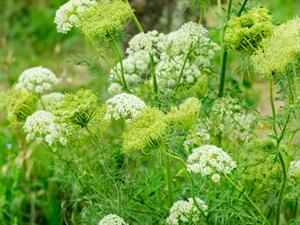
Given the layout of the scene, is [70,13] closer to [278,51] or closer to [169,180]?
[169,180]

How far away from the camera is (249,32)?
8.70 feet

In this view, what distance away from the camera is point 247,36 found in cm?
267

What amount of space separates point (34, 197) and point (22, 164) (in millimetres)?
238

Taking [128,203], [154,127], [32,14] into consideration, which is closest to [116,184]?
[128,203]

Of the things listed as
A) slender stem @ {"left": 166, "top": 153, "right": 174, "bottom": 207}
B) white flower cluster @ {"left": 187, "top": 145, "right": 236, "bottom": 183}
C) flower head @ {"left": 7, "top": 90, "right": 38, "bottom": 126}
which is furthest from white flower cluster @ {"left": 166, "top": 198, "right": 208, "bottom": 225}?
flower head @ {"left": 7, "top": 90, "right": 38, "bottom": 126}

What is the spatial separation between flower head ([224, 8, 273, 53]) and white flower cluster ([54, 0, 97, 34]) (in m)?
0.63

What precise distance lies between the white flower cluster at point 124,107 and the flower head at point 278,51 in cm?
46

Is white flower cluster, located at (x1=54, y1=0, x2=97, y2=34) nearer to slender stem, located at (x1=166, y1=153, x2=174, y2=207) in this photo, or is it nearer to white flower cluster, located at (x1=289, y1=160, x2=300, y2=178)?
slender stem, located at (x1=166, y1=153, x2=174, y2=207)

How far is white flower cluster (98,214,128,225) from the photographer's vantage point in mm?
2914

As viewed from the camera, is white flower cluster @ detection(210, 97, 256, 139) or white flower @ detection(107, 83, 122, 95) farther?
white flower @ detection(107, 83, 122, 95)

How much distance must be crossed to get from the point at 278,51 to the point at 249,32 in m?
0.15

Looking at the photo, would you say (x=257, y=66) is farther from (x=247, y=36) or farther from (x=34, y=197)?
(x=34, y=197)

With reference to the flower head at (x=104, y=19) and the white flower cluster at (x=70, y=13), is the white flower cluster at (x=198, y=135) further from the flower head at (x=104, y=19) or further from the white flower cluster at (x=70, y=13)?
the white flower cluster at (x=70, y=13)


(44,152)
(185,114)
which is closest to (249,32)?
(185,114)
